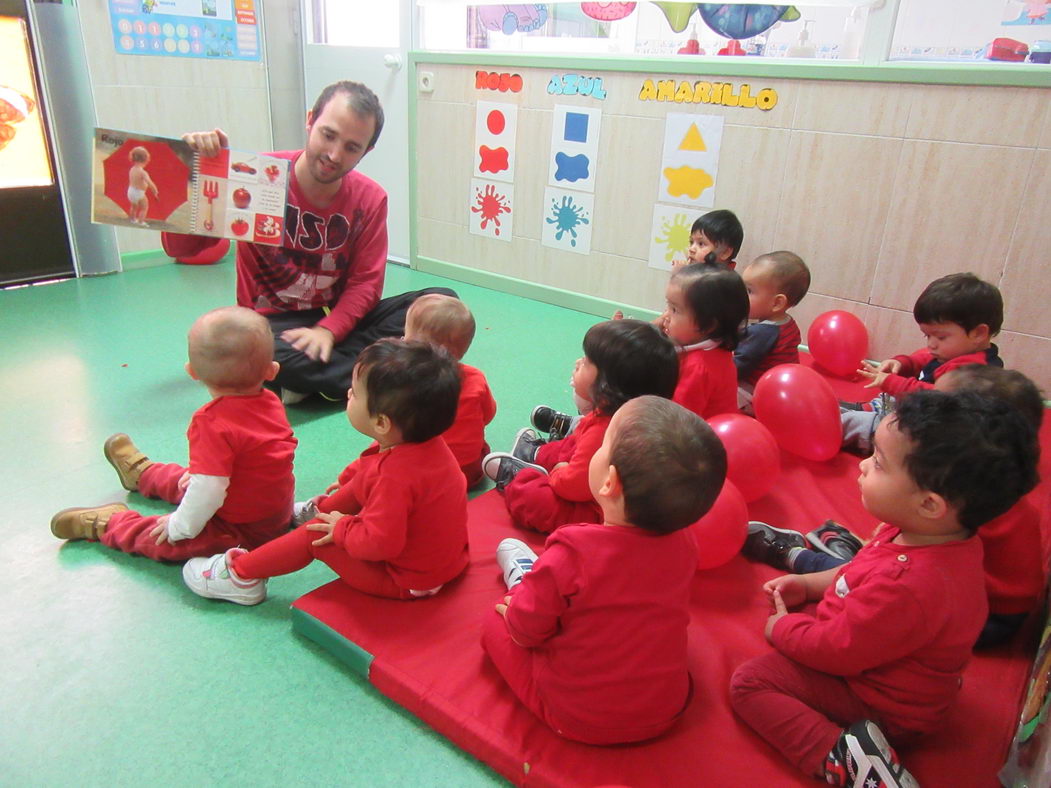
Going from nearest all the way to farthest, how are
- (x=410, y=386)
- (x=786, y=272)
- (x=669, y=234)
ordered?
(x=410, y=386)
(x=786, y=272)
(x=669, y=234)

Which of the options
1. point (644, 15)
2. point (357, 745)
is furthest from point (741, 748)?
point (644, 15)

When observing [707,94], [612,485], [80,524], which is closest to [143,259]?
[80,524]

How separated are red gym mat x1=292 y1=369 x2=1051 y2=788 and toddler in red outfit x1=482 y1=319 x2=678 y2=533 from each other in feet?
0.54

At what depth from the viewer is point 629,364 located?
1.73m

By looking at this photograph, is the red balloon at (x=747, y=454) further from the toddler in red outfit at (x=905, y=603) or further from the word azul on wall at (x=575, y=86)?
the word azul on wall at (x=575, y=86)

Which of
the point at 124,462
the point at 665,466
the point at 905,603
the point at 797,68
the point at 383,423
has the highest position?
the point at 797,68

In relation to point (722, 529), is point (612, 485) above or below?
above

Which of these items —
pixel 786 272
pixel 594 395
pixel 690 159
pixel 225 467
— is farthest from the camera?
pixel 690 159

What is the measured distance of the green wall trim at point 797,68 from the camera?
283 cm

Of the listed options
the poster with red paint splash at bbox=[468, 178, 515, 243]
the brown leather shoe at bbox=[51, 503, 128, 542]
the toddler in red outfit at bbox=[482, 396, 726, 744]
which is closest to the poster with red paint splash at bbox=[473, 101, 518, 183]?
the poster with red paint splash at bbox=[468, 178, 515, 243]

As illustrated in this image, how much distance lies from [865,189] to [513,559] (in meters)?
2.48

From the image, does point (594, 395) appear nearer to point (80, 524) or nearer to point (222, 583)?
point (222, 583)

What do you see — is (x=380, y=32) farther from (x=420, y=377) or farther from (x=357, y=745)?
(x=357, y=745)

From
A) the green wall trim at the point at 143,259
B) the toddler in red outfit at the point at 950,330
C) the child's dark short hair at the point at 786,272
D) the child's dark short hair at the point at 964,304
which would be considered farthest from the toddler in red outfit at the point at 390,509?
the green wall trim at the point at 143,259
